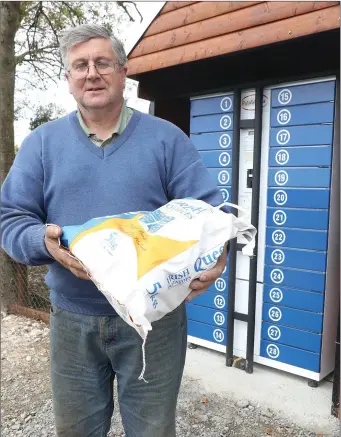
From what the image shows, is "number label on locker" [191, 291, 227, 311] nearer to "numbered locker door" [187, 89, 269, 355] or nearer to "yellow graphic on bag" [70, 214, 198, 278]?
"numbered locker door" [187, 89, 269, 355]

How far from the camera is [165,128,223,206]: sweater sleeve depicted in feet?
4.92

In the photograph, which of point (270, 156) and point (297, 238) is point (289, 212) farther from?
point (270, 156)

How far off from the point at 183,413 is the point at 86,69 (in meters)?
2.17

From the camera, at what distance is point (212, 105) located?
3.12 metres

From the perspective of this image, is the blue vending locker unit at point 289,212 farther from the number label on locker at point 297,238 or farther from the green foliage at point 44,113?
the green foliage at point 44,113

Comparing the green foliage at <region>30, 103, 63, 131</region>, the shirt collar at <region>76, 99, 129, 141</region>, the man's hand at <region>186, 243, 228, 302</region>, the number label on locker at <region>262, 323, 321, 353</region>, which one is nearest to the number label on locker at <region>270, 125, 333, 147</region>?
the number label on locker at <region>262, 323, 321, 353</region>

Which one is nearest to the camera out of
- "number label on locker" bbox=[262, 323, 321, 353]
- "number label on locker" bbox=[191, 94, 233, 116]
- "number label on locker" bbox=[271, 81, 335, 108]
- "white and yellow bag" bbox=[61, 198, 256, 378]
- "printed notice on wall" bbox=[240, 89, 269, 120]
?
"white and yellow bag" bbox=[61, 198, 256, 378]

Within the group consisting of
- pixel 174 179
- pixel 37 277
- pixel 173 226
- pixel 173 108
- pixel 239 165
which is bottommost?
pixel 37 277

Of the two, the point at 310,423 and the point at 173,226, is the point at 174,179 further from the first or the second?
the point at 310,423

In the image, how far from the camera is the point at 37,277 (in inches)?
204

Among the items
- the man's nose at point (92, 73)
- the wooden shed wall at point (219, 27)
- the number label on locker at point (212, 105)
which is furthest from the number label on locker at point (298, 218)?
the man's nose at point (92, 73)

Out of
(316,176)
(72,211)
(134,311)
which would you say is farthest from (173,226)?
(316,176)

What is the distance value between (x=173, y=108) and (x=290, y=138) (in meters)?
1.27

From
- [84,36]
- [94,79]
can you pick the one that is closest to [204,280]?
[94,79]
